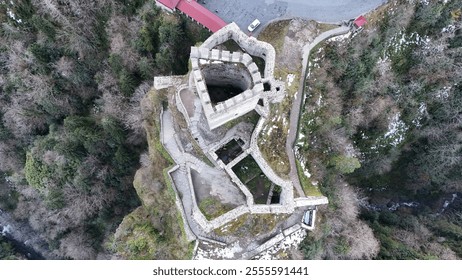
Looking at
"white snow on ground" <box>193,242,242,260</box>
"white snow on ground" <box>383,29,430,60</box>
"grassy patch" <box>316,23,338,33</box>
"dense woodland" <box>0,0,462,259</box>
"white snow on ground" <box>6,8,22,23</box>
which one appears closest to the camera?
"white snow on ground" <box>193,242,242,260</box>

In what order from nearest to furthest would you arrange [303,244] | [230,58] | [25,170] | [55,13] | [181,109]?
1. [230,58]
2. [181,109]
3. [303,244]
4. [55,13]
5. [25,170]

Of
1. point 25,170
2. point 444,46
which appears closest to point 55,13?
point 25,170

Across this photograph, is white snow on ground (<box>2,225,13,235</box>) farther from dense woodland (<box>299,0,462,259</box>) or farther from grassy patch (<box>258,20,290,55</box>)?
grassy patch (<box>258,20,290,55</box>)

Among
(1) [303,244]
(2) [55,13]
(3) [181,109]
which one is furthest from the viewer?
(2) [55,13]

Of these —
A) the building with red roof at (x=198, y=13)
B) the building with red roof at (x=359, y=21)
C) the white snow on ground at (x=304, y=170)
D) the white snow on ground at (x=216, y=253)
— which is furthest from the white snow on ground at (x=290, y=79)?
the white snow on ground at (x=216, y=253)

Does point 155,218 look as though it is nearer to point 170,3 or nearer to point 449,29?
point 170,3

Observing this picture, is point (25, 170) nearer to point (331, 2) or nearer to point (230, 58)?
point (230, 58)

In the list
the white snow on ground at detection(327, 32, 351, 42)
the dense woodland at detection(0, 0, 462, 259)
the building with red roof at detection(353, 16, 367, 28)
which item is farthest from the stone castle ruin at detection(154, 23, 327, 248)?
the building with red roof at detection(353, 16, 367, 28)
